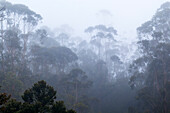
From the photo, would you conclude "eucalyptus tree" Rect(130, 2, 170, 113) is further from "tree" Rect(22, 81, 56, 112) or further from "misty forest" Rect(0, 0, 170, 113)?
"tree" Rect(22, 81, 56, 112)

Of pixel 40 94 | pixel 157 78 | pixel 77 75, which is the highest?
pixel 77 75

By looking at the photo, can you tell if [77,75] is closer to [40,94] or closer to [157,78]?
[157,78]

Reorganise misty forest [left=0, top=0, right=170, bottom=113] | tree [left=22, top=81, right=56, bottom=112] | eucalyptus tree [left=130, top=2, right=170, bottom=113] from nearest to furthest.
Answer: tree [left=22, top=81, right=56, bottom=112] < misty forest [left=0, top=0, right=170, bottom=113] < eucalyptus tree [left=130, top=2, right=170, bottom=113]

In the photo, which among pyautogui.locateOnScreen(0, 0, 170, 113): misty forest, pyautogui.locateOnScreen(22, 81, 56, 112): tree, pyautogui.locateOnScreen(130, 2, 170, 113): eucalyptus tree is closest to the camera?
pyautogui.locateOnScreen(22, 81, 56, 112): tree

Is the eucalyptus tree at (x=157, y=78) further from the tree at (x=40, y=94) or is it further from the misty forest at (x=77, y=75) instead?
the tree at (x=40, y=94)

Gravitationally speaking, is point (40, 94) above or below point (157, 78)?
below

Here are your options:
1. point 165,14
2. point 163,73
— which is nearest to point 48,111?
point 163,73

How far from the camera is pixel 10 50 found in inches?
1061

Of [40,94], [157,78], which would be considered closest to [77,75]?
[157,78]

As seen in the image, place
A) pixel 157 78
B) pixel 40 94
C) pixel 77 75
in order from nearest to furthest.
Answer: pixel 40 94 → pixel 157 78 → pixel 77 75

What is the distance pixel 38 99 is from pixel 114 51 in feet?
137

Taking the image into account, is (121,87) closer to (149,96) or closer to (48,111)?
(149,96)

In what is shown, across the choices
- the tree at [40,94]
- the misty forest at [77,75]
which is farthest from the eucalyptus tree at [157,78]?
the tree at [40,94]

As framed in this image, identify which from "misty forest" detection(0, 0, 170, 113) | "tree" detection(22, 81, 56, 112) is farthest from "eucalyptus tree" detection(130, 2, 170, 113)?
"tree" detection(22, 81, 56, 112)
